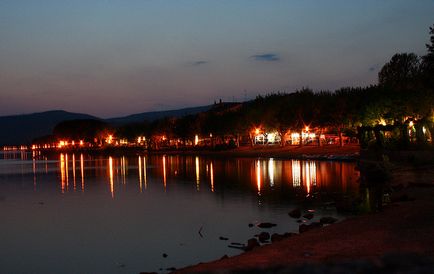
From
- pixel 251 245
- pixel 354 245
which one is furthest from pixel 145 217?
pixel 354 245

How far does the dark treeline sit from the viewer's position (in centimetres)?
5134

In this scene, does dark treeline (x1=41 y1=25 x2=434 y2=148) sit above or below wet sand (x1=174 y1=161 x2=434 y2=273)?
above

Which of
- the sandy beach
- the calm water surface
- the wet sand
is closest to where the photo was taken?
the sandy beach

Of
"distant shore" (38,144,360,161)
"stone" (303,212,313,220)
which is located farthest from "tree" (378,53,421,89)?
"stone" (303,212,313,220)

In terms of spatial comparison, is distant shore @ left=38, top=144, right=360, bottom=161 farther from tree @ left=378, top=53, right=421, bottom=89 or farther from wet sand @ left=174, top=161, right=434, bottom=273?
wet sand @ left=174, top=161, right=434, bottom=273

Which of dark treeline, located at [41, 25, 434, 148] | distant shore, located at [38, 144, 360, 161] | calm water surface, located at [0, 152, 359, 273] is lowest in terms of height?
calm water surface, located at [0, 152, 359, 273]

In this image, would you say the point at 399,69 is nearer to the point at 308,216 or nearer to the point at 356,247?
the point at 308,216

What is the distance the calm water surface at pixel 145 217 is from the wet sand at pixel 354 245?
3371 mm

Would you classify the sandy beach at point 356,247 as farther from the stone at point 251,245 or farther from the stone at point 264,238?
the stone at point 264,238

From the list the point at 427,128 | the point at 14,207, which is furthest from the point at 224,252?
the point at 427,128

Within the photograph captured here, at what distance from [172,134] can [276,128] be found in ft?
176

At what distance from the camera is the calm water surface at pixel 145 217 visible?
18359mm

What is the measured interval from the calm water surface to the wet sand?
3.37 meters

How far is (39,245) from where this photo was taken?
21109 millimetres
